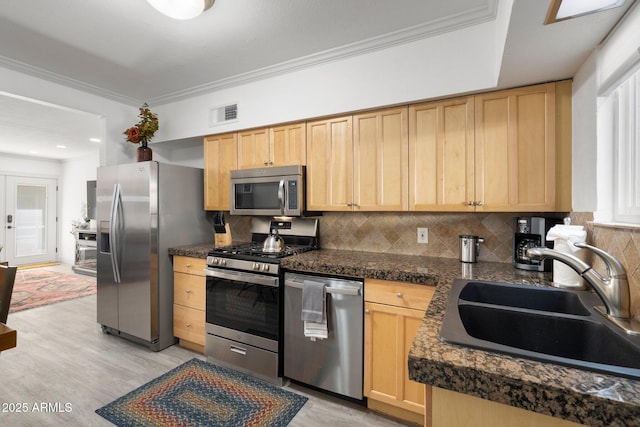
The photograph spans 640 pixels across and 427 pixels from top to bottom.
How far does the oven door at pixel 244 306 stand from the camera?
7.40 feet

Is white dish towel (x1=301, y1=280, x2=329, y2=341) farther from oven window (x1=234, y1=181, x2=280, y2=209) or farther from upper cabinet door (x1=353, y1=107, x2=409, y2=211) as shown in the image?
oven window (x1=234, y1=181, x2=280, y2=209)

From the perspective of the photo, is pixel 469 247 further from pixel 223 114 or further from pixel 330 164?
pixel 223 114

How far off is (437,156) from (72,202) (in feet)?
27.6

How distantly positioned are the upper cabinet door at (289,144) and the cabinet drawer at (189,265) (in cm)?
112

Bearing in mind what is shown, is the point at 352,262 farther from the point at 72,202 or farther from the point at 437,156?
the point at 72,202

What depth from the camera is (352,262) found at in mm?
2117

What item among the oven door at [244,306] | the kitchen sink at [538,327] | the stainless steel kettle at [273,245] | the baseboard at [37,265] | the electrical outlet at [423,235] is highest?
the electrical outlet at [423,235]

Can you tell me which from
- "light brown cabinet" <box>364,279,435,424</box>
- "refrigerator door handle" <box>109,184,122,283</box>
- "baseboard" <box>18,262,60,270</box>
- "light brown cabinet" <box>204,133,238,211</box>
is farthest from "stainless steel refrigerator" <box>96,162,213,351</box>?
"baseboard" <box>18,262,60,270</box>

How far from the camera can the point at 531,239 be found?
1886 millimetres

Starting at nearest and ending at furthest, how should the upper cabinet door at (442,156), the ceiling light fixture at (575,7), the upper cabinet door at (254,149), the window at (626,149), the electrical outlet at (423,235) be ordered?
the ceiling light fixture at (575,7) → the window at (626,149) → the upper cabinet door at (442,156) → the electrical outlet at (423,235) → the upper cabinet door at (254,149)

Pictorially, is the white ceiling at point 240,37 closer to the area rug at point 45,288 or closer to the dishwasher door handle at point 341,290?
the dishwasher door handle at point 341,290

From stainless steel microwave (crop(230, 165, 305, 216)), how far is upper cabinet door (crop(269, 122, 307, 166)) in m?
0.10

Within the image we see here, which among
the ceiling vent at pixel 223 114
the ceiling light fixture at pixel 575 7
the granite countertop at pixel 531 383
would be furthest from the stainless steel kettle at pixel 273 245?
the ceiling light fixture at pixel 575 7

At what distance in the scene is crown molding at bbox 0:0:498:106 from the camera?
1.94 m
